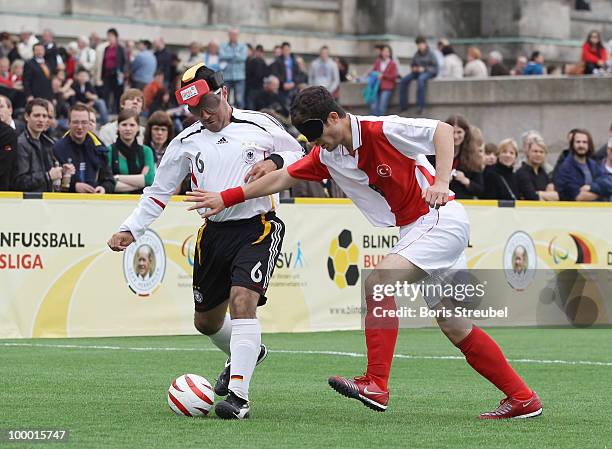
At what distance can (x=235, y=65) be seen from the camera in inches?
1204

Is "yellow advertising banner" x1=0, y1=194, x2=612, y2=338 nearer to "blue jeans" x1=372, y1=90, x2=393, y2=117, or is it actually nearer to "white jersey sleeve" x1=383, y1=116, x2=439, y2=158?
"white jersey sleeve" x1=383, y1=116, x2=439, y2=158

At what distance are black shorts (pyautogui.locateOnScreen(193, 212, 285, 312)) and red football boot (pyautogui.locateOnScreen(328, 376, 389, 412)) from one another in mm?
952

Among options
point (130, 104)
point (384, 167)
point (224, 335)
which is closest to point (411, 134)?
point (384, 167)

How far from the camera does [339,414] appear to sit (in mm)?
10117

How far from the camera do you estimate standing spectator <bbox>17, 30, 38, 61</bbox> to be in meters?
28.4


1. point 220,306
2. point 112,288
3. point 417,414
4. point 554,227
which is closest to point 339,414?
point 417,414

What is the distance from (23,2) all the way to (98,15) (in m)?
2.16

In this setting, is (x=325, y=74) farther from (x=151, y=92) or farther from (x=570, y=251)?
(x=570, y=251)

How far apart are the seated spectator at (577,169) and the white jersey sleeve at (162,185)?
33.7ft

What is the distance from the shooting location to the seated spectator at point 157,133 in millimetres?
17750

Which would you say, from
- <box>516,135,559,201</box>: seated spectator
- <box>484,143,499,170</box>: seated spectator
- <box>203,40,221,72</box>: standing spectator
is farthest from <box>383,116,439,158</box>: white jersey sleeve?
<box>203,40,221,72</box>: standing spectator

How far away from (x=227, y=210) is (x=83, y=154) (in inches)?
266

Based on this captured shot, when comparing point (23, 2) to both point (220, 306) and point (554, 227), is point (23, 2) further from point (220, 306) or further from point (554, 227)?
point (220, 306)

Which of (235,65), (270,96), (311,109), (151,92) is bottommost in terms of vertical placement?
(270,96)
